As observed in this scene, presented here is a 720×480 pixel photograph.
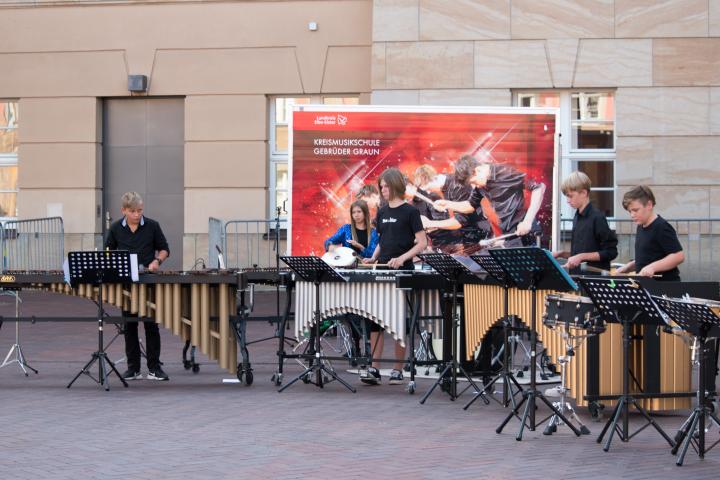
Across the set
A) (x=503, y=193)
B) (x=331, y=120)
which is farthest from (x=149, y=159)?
(x=503, y=193)

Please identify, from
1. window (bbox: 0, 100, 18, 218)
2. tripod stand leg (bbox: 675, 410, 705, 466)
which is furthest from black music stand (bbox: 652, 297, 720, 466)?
window (bbox: 0, 100, 18, 218)

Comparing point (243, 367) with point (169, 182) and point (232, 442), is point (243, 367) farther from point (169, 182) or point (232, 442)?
point (169, 182)

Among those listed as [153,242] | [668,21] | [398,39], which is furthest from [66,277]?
[668,21]

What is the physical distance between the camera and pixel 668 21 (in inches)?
794

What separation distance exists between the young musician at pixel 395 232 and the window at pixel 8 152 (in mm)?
12314

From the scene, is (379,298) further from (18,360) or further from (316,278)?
Answer: (18,360)

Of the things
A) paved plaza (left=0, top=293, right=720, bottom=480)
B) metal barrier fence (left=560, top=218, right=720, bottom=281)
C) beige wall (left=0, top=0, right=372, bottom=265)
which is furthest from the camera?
beige wall (left=0, top=0, right=372, bottom=265)

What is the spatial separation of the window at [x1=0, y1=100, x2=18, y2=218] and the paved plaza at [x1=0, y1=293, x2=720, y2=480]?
10.6 metres

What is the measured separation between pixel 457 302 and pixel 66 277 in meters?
3.76

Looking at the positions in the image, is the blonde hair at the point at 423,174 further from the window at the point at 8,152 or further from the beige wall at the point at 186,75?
the window at the point at 8,152

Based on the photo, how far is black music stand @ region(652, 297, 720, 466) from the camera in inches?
314

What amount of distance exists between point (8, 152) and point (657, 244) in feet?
51.1

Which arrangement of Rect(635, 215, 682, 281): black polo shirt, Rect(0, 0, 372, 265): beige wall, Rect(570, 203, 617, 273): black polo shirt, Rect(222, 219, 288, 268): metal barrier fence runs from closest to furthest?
Rect(635, 215, 682, 281): black polo shirt, Rect(570, 203, 617, 273): black polo shirt, Rect(222, 219, 288, 268): metal barrier fence, Rect(0, 0, 372, 265): beige wall

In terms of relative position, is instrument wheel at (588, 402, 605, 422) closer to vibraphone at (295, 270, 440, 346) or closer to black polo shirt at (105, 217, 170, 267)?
vibraphone at (295, 270, 440, 346)
